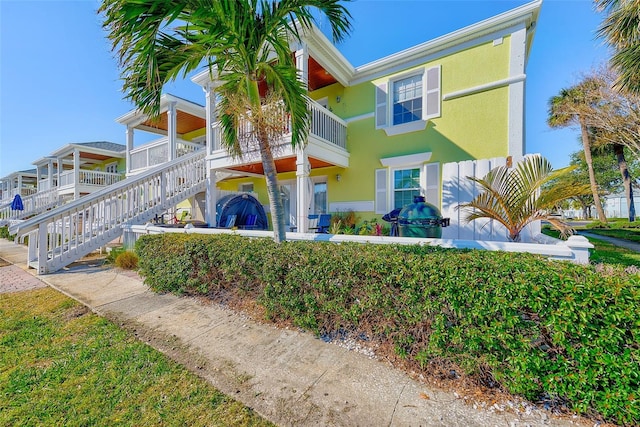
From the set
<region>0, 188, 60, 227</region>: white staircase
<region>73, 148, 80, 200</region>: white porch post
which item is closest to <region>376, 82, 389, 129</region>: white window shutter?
<region>73, 148, 80, 200</region>: white porch post

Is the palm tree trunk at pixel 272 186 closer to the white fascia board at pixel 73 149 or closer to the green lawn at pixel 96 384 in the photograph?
the green lawn at pixel 96 384

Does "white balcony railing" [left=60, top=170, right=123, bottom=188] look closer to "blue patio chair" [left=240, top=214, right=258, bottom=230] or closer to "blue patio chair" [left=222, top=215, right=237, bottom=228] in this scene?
"blue patio chair" [left=222, top=215, right=237, bottom=228]

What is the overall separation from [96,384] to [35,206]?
26.2 m

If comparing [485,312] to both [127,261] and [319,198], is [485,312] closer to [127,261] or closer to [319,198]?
[127,261]

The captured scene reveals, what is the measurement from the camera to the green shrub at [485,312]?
1.86m

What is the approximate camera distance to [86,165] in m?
23.6

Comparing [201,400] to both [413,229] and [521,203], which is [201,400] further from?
[521,203]

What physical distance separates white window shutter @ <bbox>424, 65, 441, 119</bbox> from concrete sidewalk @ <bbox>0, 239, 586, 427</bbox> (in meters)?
7.82

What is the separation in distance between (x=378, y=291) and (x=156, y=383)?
2439 millimetres

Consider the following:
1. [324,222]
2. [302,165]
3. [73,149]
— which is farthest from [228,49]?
[73,149]

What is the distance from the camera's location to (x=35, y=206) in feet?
63.1

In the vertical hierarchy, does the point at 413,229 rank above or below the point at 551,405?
above

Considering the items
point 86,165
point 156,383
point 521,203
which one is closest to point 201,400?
point 156,383

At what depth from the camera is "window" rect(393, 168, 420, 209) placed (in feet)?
27.3
